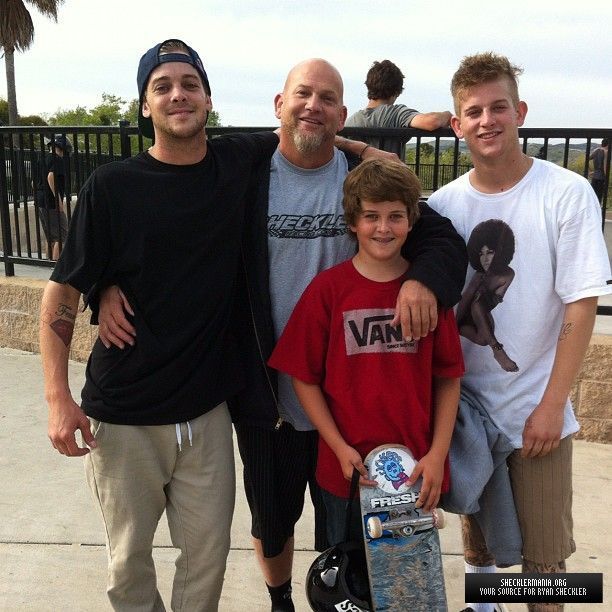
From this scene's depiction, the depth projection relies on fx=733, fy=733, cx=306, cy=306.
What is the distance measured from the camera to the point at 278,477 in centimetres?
274

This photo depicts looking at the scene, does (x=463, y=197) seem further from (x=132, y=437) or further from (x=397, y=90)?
(x=397, y=90)

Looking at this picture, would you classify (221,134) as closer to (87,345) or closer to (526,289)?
(87,345)

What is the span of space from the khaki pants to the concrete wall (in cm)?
277

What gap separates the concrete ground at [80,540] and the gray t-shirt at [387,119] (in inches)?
88.0

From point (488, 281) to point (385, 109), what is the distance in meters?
3.09

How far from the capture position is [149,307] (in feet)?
7.75

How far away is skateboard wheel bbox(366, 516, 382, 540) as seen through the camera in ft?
6.98

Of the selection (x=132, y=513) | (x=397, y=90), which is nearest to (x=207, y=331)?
(x=132, y=513)

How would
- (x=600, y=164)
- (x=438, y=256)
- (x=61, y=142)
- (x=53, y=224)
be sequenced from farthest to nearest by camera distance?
(x=53, y=224)
(x=61, y=142)
(x=600, y=164)
(x=438, y=256)

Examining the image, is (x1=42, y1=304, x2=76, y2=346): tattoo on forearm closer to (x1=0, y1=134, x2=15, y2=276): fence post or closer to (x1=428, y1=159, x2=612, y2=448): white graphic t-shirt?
(x1=428, y1=159, x2=612, y2=448): white graphic t-shirt

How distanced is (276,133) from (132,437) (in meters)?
1.28

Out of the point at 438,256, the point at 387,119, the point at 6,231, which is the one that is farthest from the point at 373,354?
the point at 6,231

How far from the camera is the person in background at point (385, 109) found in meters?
4.83

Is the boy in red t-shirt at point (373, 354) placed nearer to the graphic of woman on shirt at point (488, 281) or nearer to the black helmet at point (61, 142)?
the graphic of woman on shirt at point (488, 281)
